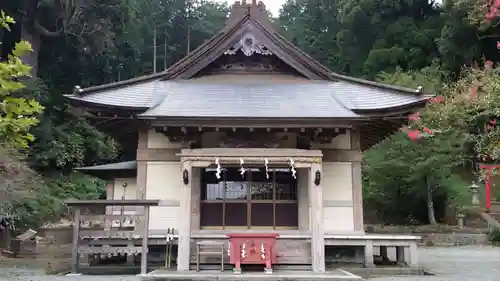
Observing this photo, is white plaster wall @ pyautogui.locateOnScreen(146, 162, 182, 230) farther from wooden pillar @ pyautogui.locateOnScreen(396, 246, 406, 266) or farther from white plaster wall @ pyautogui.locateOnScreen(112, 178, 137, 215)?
wooden pillar @ pyautogui.locateOnScreen(396, 246, 406, 266)

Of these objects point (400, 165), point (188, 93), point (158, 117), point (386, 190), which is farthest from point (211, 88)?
point (386, 190)

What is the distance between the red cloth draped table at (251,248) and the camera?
10.3 meters

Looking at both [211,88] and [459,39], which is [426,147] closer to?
[459,39]

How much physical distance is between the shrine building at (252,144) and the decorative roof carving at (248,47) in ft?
0.09

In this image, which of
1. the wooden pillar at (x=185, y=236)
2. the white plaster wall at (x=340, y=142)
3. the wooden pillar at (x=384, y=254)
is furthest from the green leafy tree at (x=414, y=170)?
the wooden pillar at (x=185, y=236)

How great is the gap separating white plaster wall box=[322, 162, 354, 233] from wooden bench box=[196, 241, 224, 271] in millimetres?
2825

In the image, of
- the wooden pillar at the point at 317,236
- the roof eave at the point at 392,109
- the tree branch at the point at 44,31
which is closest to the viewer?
the wooden pillar at the point at 317,236

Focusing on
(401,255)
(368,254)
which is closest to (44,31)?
(368,254)

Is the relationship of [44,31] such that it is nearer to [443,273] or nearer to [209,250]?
[209,250]

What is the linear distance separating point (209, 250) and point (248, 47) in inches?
214

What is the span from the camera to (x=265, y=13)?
13.5 metres

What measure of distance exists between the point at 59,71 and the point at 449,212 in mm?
26236

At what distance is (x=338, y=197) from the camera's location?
12.0 metres

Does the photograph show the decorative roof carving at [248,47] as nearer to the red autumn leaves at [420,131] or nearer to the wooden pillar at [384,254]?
the red autumn leaves at [420,131]
